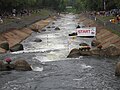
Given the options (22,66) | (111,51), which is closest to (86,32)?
(111,51)

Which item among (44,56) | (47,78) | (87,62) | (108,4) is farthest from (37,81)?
(108,4)

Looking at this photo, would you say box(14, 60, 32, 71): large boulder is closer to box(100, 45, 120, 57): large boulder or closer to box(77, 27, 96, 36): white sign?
box(100, 45, 120, 57): large boulder

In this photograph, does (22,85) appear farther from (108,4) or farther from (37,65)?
(108,4)

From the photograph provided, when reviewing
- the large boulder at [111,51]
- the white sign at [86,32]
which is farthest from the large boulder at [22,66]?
the white sign at [86,32]

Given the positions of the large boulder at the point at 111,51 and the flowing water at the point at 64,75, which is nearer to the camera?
the flowing water at the point at 64,75

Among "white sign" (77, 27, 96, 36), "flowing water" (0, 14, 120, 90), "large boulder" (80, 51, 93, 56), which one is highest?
"flowing water" (0, 14, 120, 90)

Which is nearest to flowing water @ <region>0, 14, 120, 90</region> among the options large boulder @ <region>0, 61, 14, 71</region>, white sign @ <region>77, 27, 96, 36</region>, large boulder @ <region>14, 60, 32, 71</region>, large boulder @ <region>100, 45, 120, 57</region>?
large boulder @ <region>14, 60, 32, 71</region>

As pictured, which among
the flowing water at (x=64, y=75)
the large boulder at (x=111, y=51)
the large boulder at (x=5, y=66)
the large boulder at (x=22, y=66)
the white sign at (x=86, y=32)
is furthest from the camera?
the white sign at (x=86, y=32)

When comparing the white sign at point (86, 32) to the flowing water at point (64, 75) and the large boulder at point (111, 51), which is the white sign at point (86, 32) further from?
the flowing water at point (64, 75)

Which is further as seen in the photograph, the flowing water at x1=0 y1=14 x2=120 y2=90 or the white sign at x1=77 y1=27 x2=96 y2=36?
the white sign at x1=77 y1=27 x2=96 y2=36

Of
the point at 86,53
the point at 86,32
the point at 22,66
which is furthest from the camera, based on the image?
the point at 86,32

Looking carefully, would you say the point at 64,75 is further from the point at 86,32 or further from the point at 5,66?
the point at 86,32

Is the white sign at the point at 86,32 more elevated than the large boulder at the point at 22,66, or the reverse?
the large boulder at the point at 22,66

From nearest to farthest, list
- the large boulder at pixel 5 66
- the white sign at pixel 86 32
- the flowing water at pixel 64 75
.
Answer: the flowing water at pixel 64 75, the large boulder at pixel 5 66, the white sign at pixel 86 32
